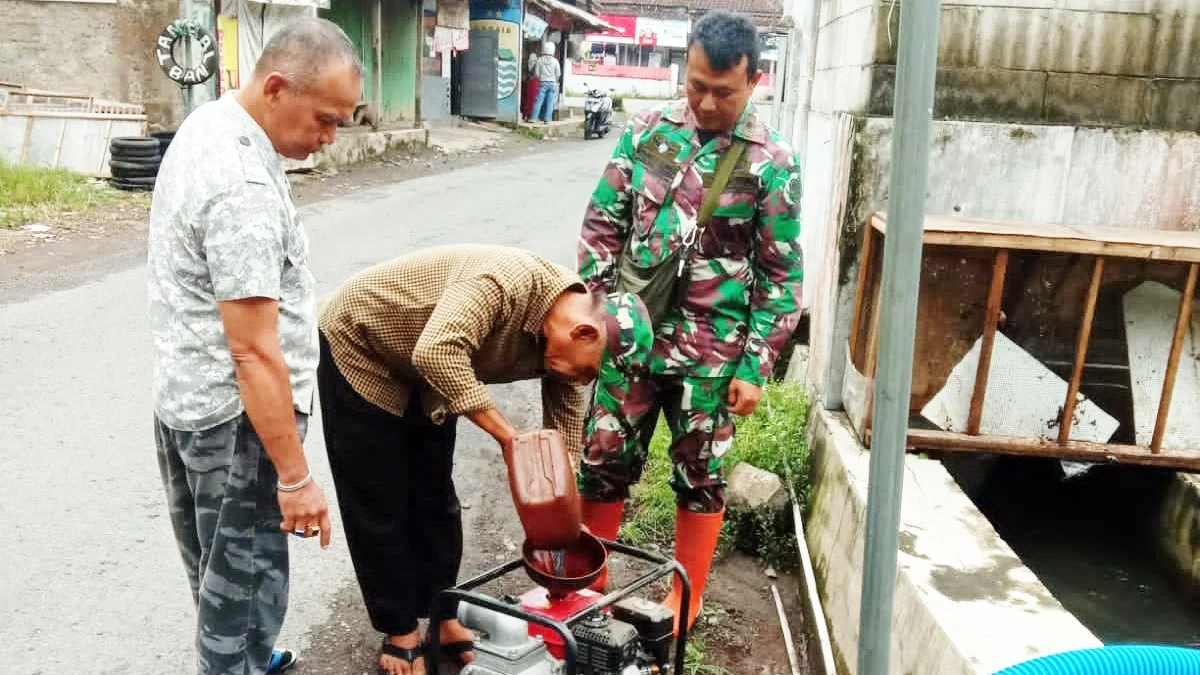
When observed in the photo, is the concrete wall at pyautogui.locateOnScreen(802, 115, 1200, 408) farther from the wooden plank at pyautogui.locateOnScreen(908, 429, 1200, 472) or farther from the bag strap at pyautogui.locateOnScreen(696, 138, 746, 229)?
the bag strap at pyautogui.locateOnScreen(696, 138, 746, 229)

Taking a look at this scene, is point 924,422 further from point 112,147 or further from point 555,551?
point 112,147

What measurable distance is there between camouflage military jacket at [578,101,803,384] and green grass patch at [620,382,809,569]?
3.86 feet

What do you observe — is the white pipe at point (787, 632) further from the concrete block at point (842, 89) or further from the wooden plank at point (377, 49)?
the wooden plank at point (377, 49)

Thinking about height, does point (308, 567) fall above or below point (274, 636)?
below

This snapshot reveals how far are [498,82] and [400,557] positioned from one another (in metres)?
22.9

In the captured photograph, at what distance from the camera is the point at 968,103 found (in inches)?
171

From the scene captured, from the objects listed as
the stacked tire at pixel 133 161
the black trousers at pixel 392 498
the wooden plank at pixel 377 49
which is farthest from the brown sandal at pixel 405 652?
the wooden plank at pixel 377 49

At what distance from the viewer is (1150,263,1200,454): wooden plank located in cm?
404

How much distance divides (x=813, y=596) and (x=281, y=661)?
1.86m

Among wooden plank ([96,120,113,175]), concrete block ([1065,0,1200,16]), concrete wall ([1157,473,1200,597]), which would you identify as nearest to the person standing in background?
wooden plank ([96,120,113,175])

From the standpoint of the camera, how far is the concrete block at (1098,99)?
14.1 feet

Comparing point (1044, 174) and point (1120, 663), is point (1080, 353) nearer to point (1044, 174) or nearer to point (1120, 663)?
point (1044, 174)

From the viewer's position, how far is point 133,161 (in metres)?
11.6

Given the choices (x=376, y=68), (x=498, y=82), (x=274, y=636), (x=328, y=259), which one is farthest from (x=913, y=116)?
(x=498, y=82)
